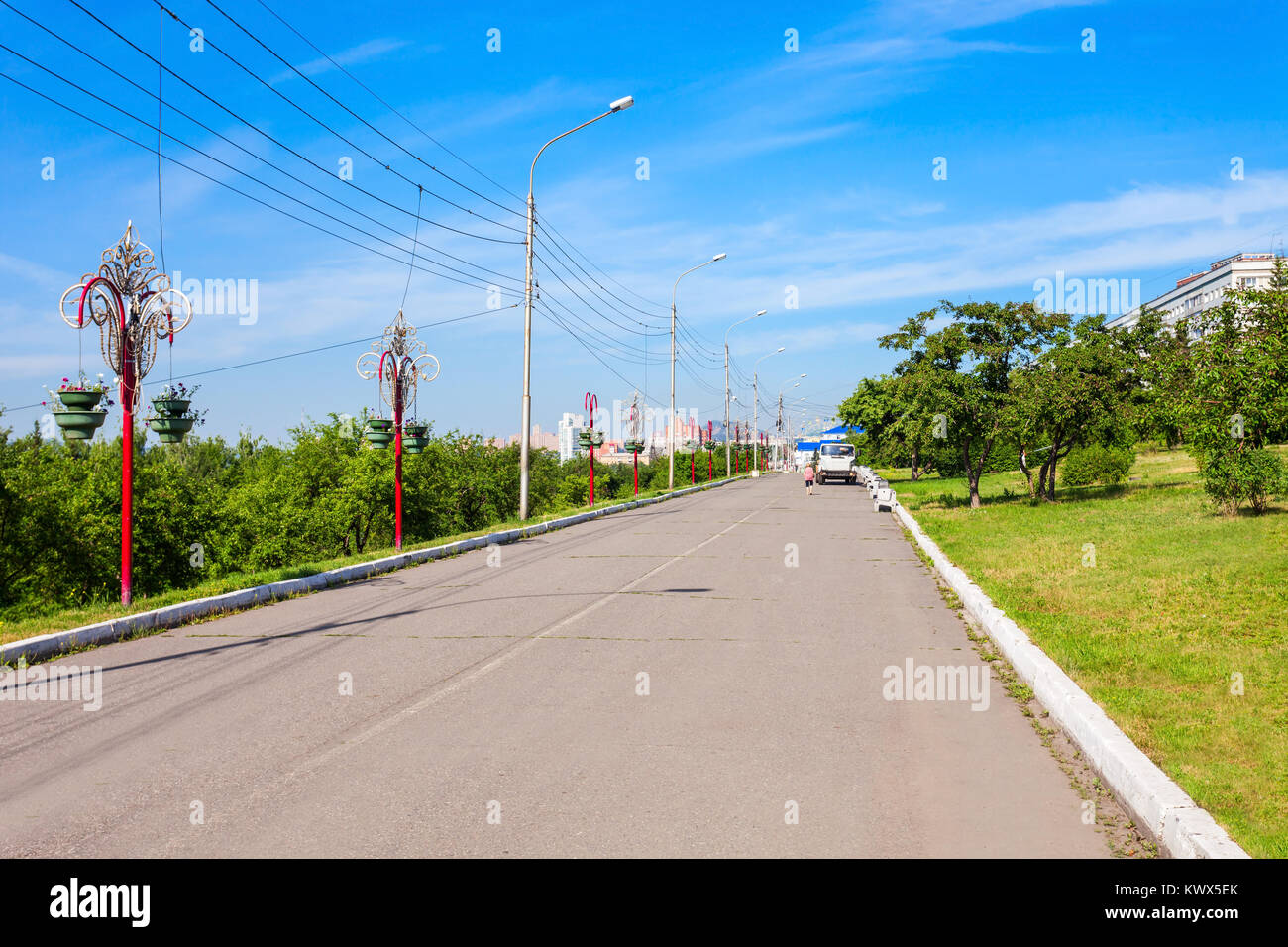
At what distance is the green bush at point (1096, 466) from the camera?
35.7 metres

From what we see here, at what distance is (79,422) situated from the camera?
1099 centimetres

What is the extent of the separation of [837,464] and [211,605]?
150 ft

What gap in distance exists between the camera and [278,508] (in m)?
46.0

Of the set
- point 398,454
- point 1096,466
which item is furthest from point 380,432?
point 1096,466

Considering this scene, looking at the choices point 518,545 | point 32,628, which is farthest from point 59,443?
point 32,628

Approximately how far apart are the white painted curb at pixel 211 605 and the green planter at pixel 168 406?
259cm

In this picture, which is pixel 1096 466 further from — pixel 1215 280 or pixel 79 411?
pixel 1215 280

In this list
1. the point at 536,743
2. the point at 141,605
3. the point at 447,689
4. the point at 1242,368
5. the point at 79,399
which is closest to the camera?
the point at 536,743

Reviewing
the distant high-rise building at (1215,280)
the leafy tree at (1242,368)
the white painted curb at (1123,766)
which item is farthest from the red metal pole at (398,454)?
the distant high-rise building at (1215,280)

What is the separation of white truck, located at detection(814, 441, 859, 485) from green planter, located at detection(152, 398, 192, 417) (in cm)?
4450

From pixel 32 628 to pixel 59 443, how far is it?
4527 centimetres

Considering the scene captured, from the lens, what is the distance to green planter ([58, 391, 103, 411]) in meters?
10.9

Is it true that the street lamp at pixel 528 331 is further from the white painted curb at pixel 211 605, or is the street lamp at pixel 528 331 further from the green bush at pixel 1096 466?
the green bush at pixel 1096 466
